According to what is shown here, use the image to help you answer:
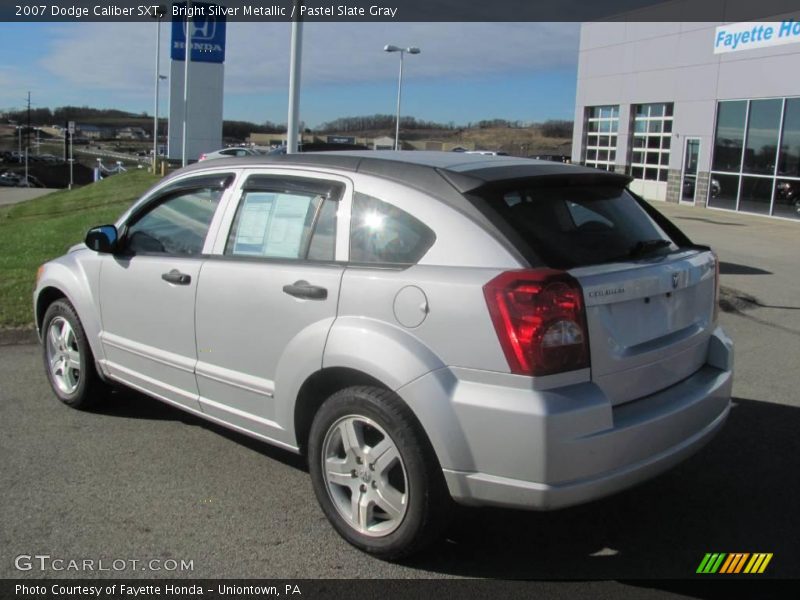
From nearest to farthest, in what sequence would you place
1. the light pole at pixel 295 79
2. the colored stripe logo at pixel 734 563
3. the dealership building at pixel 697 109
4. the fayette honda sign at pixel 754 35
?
the colored stripe logo at pixel 734 563 < the light pole at pixel 295 79 < the fayette honda sign at pixel 754 35 < the dealership building at pixel 697 109

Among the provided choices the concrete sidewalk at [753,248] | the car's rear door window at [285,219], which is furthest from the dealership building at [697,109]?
the car's rear door window at [285,219]

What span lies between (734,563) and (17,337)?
626 cm

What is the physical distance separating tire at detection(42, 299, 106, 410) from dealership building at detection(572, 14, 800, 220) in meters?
21.3

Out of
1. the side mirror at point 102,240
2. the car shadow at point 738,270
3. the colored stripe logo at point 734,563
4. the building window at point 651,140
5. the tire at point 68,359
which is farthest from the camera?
the building window at point 651,140

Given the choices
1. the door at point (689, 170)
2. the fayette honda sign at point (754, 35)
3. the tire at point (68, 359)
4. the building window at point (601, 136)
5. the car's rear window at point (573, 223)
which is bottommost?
the tire at point (68, 359)

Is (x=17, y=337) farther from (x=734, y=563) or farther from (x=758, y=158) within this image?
(x=758, y=158)

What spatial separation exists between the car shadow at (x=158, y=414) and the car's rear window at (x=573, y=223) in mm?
2049

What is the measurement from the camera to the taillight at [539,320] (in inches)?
112

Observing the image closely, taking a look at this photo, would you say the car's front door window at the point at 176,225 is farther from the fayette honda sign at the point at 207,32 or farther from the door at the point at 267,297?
the fayette honda sign at the point at 207,32

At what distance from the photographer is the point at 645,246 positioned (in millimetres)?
3590

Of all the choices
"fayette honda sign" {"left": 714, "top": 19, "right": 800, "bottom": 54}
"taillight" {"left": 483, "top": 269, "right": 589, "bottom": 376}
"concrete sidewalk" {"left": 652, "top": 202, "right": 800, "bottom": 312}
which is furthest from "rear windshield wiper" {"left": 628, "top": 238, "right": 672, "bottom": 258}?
"fayette honda sign" {"left": 714, "top": 19, "right": 800, "bottom": 54}

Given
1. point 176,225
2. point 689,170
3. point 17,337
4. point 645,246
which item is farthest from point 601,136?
point 645,246

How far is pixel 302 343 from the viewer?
346cm

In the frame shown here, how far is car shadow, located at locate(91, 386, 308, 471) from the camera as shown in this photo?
4.53 metres
